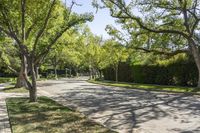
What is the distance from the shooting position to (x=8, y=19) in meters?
19.0

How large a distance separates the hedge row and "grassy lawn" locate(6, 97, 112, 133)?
63.5ft

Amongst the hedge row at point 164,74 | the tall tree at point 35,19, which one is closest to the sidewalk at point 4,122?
the tall tree at point 35,19

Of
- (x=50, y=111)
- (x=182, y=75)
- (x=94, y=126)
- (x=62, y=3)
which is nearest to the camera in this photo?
(x=94, y=126)

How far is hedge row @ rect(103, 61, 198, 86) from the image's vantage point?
106 ft

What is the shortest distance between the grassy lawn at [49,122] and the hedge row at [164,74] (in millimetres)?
19363

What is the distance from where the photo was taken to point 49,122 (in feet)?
40.0

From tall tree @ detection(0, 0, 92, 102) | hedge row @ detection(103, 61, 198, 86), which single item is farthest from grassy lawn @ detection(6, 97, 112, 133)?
hedge row @ detection(103, 61, 198, 86)

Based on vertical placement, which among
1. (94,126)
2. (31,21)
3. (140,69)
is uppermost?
(31,21)

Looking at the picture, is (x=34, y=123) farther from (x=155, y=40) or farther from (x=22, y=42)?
(x=155, y=40)

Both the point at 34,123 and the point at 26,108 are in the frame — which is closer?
the point at 34,123

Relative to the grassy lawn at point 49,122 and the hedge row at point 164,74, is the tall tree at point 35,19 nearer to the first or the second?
the grassy lawn at point 49,122

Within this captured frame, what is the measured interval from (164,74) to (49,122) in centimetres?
2511

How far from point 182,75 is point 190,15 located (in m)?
5.72

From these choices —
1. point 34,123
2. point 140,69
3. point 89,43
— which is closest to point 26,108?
point 34,123
